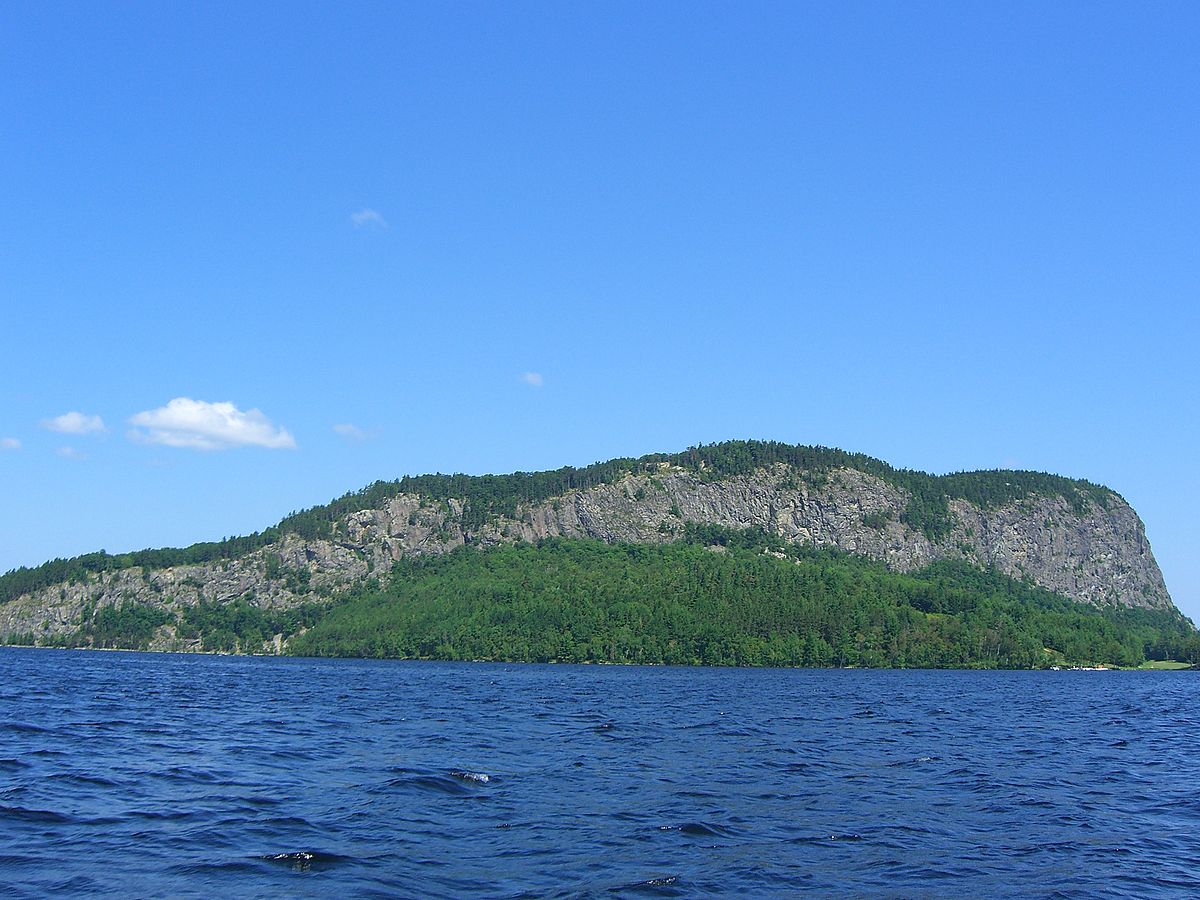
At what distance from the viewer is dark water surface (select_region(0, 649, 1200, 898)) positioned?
24.9m

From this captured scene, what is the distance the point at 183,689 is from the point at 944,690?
89691mm

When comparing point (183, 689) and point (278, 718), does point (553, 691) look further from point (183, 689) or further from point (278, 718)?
point (278, 718)

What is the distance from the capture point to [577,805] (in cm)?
3469

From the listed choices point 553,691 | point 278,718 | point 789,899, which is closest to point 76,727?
point 278,718

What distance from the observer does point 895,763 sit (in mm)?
48000

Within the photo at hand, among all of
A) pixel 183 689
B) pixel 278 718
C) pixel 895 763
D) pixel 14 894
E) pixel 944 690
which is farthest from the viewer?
pixel 944 690

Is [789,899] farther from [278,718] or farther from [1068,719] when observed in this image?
[1068,719]

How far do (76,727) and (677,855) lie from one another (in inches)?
1591

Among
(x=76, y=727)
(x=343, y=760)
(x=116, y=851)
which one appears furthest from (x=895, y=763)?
(x=76, y=727)

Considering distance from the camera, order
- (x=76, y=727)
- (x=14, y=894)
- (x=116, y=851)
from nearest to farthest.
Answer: (x=14, y=894) → (x=116, y=851) → (x=76, y=727)

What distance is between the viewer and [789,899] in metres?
23.6

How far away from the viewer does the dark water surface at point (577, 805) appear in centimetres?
2492

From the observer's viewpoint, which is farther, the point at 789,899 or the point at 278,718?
the point at 278,718

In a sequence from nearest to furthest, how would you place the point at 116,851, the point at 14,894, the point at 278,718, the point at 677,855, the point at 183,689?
1. the point at 14,894
2. the point at 116,851
3. the point at 677,855
4. the point at 278,718
5. the point at 183,689
